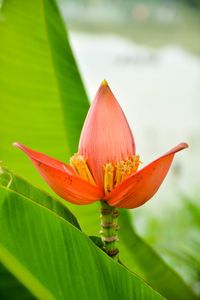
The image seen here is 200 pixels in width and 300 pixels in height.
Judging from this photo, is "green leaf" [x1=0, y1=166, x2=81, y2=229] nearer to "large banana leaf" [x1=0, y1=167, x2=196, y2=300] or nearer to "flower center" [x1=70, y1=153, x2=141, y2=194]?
"flower center" [x1=70, y1=153, x2=141, y2=194]

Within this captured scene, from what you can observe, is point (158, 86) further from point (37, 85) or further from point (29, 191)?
point (29, 191)

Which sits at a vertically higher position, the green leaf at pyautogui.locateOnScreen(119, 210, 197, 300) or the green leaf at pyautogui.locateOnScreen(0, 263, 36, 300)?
the green leaf at pyautogui.locateOnScreen(0, 263, 36, 300)

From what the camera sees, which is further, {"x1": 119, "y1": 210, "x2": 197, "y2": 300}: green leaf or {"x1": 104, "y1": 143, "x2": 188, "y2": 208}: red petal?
{"x1": 119, "y1": 210, "x2": 197, "y2": 300}: green leaf

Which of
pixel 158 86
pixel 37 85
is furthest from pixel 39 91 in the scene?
pixel 158 86

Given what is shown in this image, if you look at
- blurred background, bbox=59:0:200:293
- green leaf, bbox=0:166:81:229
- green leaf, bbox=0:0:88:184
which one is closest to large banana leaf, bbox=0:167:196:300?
green leaf, bbox=0:0:88:184

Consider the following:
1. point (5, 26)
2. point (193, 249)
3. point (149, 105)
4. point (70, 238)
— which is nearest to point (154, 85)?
point (149, 105)

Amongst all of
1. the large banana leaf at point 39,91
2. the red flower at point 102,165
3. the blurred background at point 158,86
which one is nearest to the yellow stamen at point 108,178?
the red flower at point 102,165

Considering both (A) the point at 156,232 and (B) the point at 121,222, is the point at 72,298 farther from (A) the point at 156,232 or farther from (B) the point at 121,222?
(A) the point at 156,232

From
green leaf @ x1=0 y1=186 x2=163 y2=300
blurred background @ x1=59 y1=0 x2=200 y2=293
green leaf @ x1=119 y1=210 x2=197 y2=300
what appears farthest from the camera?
blurred background @ x1=59 y1=0 x2=200 y2=293
